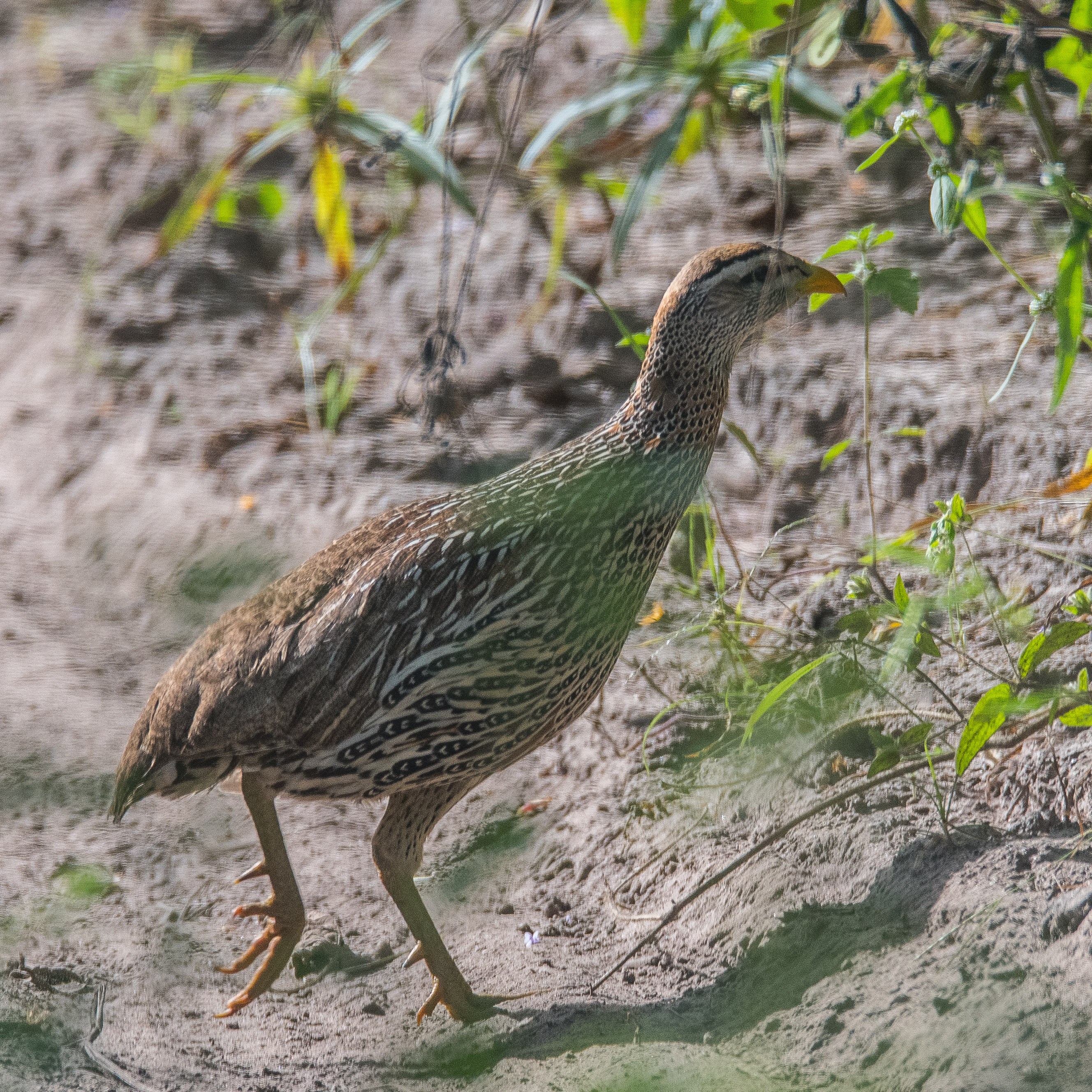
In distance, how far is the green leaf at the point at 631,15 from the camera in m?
4.29

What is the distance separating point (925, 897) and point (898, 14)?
2044 mm

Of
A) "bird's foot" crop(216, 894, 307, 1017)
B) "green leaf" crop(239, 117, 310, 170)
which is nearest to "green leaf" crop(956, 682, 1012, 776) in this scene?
"bird's foot" crop(216, 894, 307, 1017)

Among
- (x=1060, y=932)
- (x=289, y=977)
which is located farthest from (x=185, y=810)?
(x=1060, y=932)

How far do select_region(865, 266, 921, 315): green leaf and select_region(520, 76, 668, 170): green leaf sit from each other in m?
1.71

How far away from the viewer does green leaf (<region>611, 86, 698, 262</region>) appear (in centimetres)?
430

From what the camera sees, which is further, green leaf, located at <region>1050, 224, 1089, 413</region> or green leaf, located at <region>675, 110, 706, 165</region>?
green leaf, located at <region>675, 110, 706, 165</region>

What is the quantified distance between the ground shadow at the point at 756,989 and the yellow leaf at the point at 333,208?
3715 millimetres

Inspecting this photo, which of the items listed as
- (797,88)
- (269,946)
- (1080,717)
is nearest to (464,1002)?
(269,946)

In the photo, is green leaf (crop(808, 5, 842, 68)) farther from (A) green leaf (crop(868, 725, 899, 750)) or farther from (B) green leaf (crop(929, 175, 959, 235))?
(A) green leaf (crop(868, 725, 899, 750))

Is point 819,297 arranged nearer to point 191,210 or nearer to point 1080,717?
point 1080,717

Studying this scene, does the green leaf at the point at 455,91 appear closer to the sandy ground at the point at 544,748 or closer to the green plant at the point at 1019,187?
the sandy ground at the point at 544,748

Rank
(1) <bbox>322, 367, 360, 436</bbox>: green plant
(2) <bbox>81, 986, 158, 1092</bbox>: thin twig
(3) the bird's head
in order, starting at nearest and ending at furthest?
1. (2) <bbox>81, 986, 158, 1092</bbox>: thin twig
2. (3) the bird's head
3. (1) <bbox>322, 367, 360, 436</bbox>: green plant

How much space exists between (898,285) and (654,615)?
155 cm

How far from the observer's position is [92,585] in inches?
217
